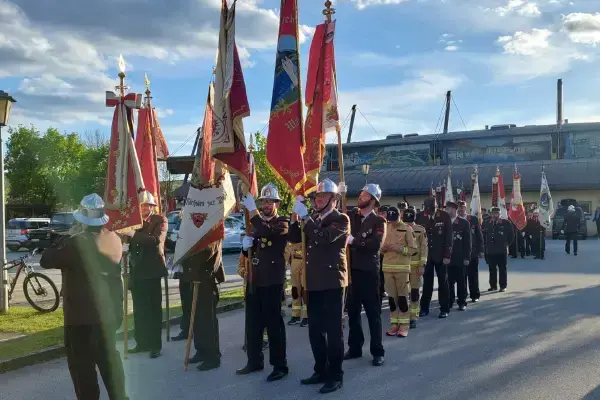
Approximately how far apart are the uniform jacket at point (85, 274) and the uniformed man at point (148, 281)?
2.47 meters

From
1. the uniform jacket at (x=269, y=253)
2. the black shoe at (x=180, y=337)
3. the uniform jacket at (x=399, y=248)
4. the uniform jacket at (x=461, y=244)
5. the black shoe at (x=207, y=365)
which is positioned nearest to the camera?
the uniform jacket at (x=269, y=253)

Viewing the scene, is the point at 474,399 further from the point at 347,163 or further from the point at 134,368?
the point at 347,163

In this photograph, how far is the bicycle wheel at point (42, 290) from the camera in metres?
10.1

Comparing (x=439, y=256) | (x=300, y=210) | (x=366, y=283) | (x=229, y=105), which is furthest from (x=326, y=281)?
(x=439, y=256)

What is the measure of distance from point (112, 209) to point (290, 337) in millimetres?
3191

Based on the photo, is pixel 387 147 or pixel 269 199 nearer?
pixel 269 199

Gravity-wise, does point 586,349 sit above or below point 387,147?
below

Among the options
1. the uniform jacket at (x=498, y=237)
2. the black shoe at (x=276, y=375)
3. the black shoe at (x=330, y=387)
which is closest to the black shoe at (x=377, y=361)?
the black shoe at (x=330, y=387)

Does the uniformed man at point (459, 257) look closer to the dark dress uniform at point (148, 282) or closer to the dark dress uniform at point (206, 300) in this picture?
the dark dress uniform at point (206, 300)

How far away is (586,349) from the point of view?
286 inches

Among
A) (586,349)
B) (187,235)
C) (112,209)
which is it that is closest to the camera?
(187,235)

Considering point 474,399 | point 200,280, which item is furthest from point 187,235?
point 474,399

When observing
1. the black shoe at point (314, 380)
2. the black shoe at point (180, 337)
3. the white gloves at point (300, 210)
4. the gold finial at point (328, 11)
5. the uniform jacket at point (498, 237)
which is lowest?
the black shoe at point (180, 337)

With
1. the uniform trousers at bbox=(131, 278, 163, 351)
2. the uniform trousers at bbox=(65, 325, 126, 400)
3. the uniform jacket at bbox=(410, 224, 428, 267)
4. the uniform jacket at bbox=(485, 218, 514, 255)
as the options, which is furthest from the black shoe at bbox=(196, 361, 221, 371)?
the uniform jacket at bbox=(485, 218, 514, 255)
